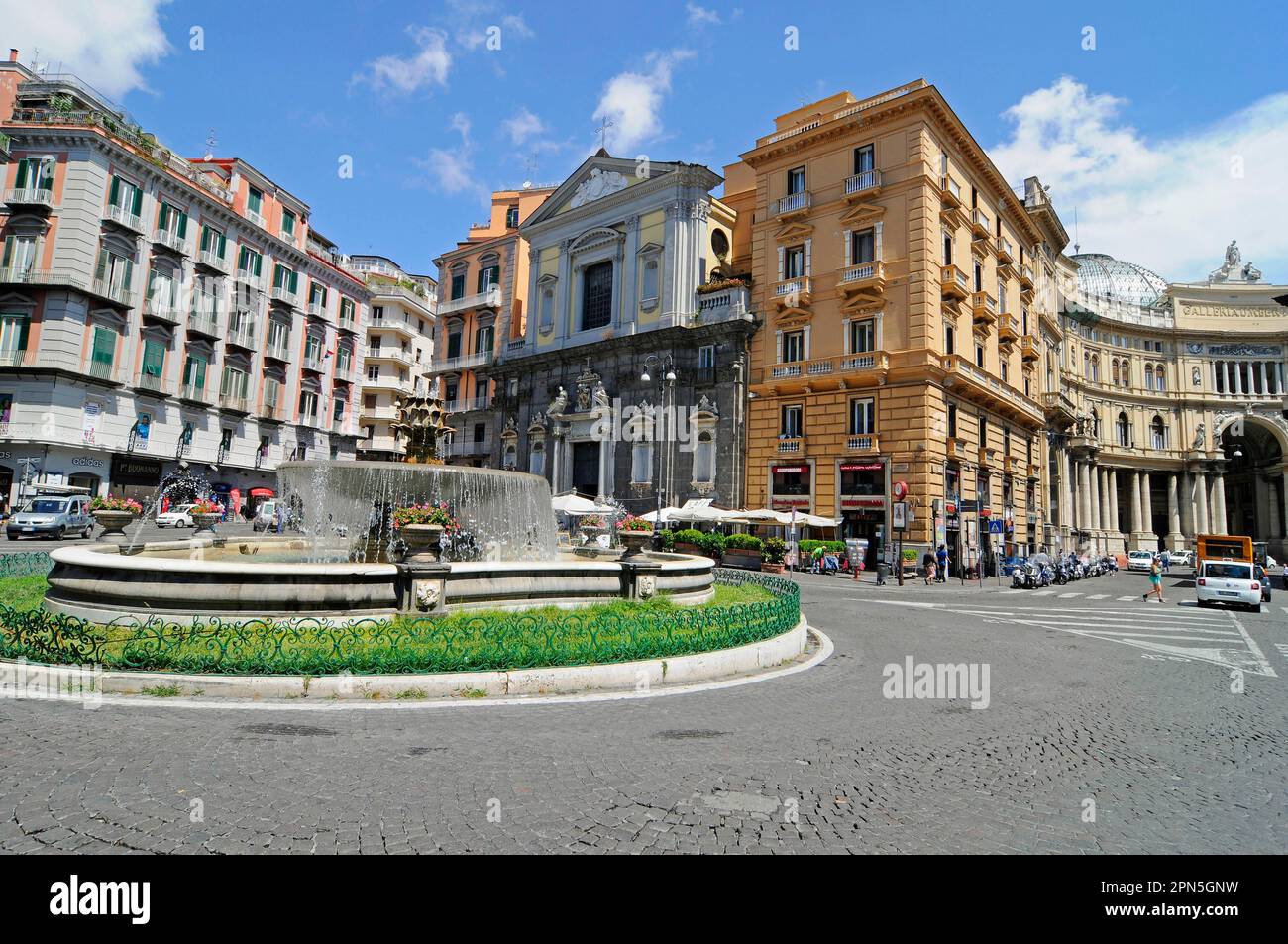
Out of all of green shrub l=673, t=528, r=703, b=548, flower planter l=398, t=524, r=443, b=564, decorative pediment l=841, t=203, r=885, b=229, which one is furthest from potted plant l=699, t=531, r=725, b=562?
flower planter l=398, t=524, r=443, b=564

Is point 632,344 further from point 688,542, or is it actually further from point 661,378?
point 688,542

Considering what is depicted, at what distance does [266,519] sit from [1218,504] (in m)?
76.2

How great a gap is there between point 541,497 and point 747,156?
27168 millimetres

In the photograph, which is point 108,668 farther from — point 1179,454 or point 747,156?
point 1179,454

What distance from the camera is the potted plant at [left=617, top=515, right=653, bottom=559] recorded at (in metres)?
13.2

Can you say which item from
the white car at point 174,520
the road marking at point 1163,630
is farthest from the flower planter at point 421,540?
the white car at point 174,520

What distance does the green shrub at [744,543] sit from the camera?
29908 mm

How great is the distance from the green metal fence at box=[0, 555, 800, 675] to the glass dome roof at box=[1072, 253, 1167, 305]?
76.3 meters

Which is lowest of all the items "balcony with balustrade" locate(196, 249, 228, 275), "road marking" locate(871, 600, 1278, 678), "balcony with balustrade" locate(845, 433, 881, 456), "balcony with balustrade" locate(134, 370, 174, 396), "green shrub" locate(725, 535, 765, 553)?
"road marking" locate(871, 600, 1278, 678)

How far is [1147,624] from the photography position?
54.6 ft

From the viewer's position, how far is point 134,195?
3484 centimetres

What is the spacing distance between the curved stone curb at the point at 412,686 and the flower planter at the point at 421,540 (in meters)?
2.54

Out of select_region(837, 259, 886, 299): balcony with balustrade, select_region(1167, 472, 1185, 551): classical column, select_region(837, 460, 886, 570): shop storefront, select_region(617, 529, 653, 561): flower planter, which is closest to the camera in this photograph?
select_region(617, 529, 653, 561): flower planter

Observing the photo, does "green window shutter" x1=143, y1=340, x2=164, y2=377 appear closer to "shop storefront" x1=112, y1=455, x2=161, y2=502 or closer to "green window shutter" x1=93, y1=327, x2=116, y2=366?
"green window shutter" x1=93, y1=327, x2=116, y2=366
